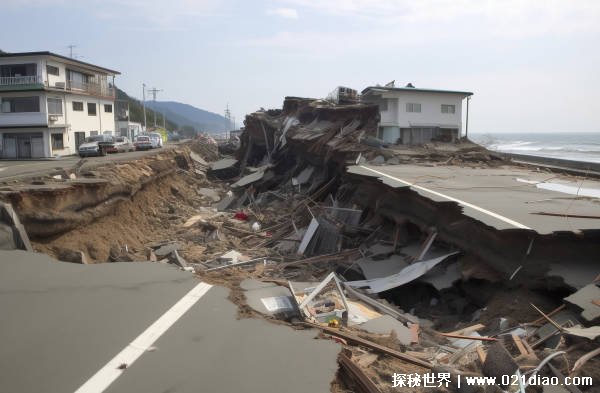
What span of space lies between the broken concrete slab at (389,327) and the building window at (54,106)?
130ft

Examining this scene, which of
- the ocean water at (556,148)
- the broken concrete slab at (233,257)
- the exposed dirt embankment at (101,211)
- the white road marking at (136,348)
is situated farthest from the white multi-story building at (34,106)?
the ocean water at (556,148)

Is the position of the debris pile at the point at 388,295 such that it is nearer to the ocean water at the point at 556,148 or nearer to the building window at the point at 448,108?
the building window at the point at 448,108

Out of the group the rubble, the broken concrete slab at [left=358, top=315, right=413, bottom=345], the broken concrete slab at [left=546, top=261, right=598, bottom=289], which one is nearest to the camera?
the rubble

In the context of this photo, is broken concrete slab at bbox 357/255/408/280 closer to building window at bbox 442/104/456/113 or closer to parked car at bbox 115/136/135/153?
building window at bbox 442/104/456/113

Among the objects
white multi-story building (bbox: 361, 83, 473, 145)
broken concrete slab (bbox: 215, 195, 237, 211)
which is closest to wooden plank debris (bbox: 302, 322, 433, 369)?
broken concrete slab (bbox: 215, 195, 237, 211)

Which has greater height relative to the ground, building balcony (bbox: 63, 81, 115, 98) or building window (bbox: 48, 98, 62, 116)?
building balcony (bbox: 63, 81, 115, 98)

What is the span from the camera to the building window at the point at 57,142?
130ft

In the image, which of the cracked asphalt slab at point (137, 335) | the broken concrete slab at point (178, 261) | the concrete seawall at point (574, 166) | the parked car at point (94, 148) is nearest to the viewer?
the cracked asphalt slab at point (137, 335)

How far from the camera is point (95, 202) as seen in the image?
528 inches

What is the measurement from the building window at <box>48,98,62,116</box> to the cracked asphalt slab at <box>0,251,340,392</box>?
37.6 meters

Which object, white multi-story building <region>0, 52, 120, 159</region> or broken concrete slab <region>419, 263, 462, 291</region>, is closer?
broken concrete slab <region>419, 263, 462, 291</region>

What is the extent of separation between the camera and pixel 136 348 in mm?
4336

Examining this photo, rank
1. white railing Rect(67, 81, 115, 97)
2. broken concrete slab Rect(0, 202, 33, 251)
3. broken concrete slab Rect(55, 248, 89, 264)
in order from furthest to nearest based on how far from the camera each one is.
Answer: white railing Rect(67, 81, 115, 97) → broken concrete slab Rect(0, 202, 33, 251) → broken concrete slab Rect(55, 248, 89, 264)

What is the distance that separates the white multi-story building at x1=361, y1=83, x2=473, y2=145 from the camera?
3538 cm
